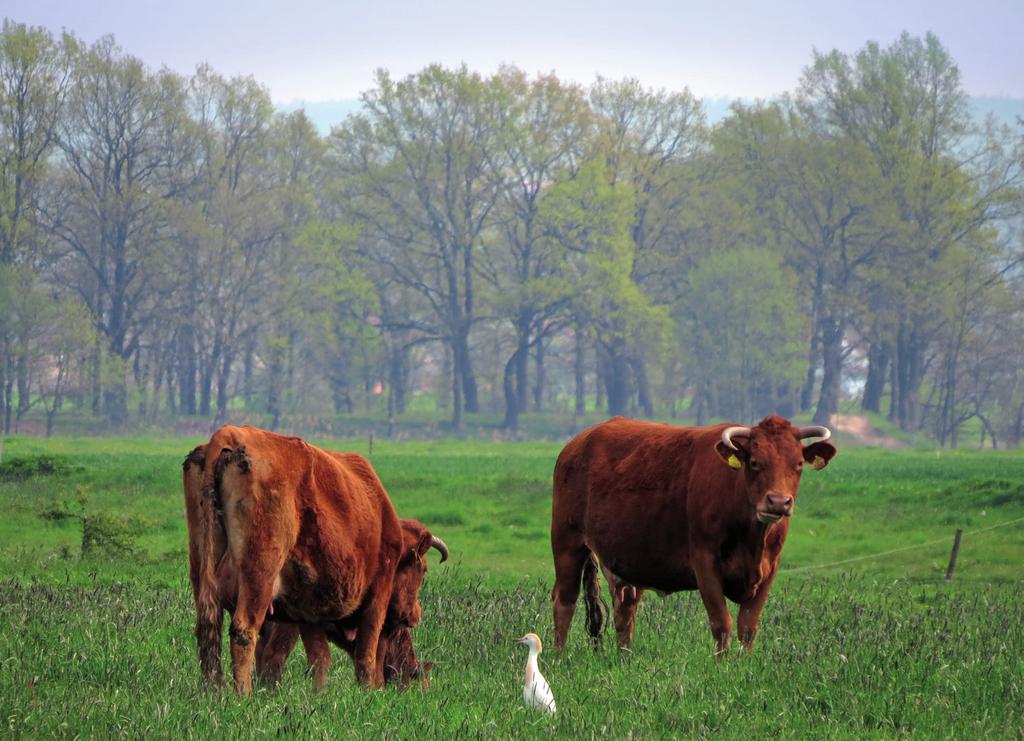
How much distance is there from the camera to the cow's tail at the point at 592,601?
39.6 feet

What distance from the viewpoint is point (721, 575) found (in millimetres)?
10773

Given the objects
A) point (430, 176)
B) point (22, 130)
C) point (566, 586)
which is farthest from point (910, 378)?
point (566, 586)

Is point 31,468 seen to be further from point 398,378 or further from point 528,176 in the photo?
point 398,378

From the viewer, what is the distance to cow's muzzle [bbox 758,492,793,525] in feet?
32.9

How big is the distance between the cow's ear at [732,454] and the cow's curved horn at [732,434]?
38mm

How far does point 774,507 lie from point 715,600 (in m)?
0.98

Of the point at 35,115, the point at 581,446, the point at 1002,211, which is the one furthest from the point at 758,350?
the point at 581,446

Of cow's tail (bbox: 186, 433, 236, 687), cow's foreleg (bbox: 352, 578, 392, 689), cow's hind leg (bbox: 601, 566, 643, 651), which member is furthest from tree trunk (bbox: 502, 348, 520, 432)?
cow's tail (bbox: 186, 433, 236, 687)

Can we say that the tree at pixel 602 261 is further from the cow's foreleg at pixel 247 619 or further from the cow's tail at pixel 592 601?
the cow's foreleg at pixel 247 619

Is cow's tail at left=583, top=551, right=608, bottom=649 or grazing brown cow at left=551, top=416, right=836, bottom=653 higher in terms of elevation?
grazing brown cow at left=551, top=416, right=836, bottom=653

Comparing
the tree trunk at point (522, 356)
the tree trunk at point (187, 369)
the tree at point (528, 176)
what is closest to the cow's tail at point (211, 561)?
the tree at point (528, 176)

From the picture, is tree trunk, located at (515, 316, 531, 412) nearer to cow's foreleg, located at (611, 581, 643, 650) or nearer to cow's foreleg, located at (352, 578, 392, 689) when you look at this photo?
cow's foreleg, located at (611, 581, 643, 650)

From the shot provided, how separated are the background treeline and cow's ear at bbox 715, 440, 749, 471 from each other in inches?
2318

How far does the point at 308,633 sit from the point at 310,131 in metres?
74.0
